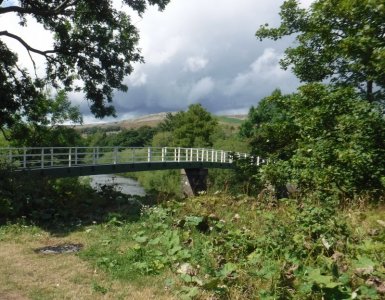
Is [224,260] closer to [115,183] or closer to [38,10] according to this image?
[115,183]

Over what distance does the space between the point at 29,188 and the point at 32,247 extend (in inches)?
157

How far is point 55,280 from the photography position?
19.4 ft

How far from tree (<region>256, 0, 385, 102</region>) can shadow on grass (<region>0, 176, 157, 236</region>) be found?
6046 mm

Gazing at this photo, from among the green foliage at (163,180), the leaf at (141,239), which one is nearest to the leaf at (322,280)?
the leaf at (141,239)

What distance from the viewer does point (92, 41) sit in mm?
17766

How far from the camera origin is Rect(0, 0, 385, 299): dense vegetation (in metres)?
4.76

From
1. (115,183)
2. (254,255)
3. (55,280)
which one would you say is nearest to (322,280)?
(254,255)

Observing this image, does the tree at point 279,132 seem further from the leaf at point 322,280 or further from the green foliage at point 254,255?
the leaf at point 322,280

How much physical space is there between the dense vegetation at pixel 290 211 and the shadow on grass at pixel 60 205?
1.5 inches

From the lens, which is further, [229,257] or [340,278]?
[229,257]

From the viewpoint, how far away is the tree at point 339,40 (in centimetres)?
819

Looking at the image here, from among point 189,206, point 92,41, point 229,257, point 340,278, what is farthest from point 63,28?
point 340,278

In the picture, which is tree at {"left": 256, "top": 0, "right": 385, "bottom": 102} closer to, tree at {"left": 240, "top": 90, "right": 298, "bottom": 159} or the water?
tree at {"left": 240, "top": 90, "right": 298, "bottom": 159}

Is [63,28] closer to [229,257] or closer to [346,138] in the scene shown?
[346,138]
